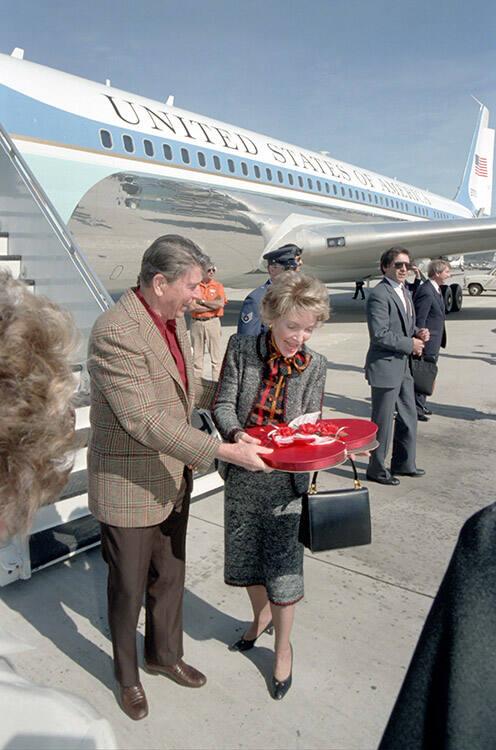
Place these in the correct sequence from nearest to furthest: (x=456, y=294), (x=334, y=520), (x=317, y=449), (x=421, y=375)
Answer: (x=317, y=449) < (x=334, y=520) < (x=421, y=375) < (x=456, y=294)

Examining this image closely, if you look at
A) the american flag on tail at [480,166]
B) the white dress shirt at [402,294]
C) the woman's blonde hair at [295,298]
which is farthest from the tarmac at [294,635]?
Result: the american flag on tail at [480,166]

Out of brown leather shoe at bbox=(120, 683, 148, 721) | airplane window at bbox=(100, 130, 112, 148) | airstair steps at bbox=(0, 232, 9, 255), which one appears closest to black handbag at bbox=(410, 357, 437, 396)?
brown leather shoe at bbox=(120, 683, 148, 721)

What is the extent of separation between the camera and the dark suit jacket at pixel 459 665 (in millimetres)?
711

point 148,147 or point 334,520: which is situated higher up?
point 148,147

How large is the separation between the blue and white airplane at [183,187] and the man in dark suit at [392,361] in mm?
5261

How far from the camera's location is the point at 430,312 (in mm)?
6398

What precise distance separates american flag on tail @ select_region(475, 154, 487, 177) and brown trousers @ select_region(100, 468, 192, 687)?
37400 mm

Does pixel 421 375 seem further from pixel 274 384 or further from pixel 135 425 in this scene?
pixel 135 425

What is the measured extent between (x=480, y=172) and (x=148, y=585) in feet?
126

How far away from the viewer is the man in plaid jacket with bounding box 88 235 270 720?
208 centimetres

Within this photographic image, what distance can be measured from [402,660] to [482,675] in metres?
2.17

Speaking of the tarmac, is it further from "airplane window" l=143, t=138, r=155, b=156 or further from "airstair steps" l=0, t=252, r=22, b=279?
"airplane window" l=143, t=138, r=155, b=156

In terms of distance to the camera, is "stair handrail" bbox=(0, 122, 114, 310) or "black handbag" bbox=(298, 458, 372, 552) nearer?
"black handbag" bbox=(298, 458, 372, 552)

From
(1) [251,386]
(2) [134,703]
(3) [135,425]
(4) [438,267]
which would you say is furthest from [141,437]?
(4) [438,267]
